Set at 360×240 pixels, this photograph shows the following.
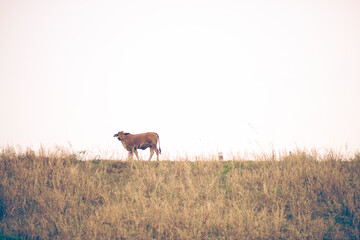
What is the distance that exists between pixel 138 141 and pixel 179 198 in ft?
24.1

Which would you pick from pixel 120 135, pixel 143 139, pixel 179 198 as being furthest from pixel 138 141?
pixel 179 198

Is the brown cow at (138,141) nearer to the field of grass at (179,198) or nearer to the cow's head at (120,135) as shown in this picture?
the cow's head at (120,135)

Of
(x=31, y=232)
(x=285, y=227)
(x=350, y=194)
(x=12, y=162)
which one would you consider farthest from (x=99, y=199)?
(x=350, y=194)

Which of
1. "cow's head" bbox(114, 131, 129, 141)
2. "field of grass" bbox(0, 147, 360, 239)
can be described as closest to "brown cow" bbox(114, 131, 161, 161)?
"cow's head" bbox(114, 131, 129, 141)

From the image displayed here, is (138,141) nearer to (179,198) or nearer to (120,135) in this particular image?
(120,135)

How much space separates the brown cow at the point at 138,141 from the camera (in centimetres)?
1295

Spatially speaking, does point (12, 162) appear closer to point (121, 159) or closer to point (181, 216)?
point (121, 159)

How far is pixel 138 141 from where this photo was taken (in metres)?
13.0

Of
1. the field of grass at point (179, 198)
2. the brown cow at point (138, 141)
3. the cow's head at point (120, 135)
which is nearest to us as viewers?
the field of grass at point (179, 198)

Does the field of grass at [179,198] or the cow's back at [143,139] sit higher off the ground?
the cow's back at [143,139]

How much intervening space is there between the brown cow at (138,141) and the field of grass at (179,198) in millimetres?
4497

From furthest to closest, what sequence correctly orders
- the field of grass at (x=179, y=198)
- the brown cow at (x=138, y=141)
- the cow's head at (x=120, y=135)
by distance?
the cow's head at (x=120, y=135)
the brown cow at (x=138, y=141)
the field of grass at (x=179, y=198)

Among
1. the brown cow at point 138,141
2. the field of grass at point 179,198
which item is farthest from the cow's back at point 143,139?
the field of grass at point 179,198

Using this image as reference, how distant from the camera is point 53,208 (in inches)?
219
